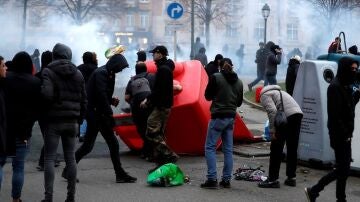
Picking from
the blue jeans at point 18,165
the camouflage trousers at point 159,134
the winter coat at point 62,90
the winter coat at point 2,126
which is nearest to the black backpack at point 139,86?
the camouflage trousers at point 159,134

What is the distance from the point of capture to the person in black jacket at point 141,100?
10000mm

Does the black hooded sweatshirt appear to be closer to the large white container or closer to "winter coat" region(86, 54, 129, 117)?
the large white container

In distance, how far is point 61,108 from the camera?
6.99 m

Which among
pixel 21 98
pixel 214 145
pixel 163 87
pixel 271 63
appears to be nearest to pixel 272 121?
pixel 214 145

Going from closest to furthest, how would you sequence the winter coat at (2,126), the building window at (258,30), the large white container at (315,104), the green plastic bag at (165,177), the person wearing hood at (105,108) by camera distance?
the winter coat at (2,126) → the green plastic bag at (165,177) → the person wearing hood at (105,108) → the large white container at (315,104) → the building window at (258,30)

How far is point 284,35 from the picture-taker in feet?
193

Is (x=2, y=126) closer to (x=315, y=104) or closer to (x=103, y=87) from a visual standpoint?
(x=103, y=87)

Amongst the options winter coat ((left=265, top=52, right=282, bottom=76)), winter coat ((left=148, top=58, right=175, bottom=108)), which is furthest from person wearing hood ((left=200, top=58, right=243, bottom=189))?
winter coat ((left=265, top=52, right=282, bottom=76))

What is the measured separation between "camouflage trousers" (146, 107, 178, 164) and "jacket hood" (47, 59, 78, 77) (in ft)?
8.31

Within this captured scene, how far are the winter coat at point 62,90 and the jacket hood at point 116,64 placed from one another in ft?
4.41

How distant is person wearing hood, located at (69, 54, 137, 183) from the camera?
8.41 meters

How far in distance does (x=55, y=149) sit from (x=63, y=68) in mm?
855

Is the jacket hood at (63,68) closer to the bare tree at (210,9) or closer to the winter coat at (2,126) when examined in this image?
the winter coat at (2,126)

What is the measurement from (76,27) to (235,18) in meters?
15.1
